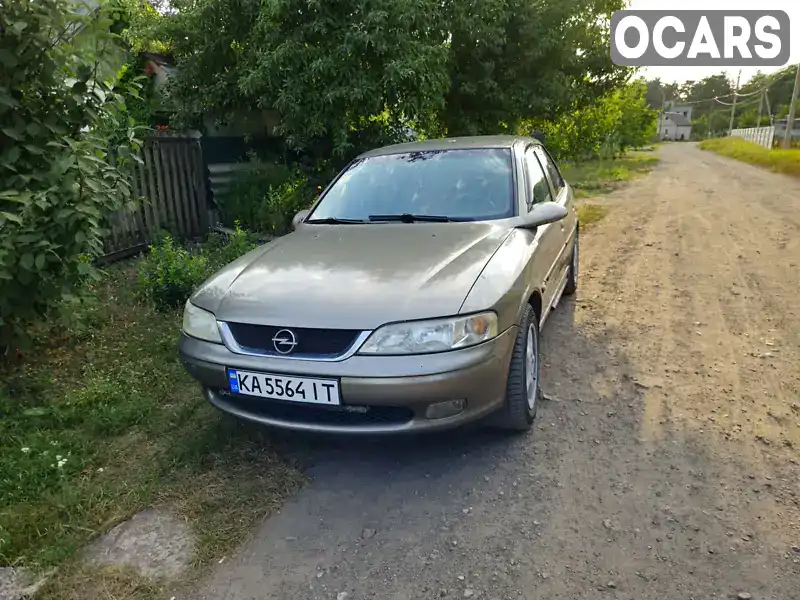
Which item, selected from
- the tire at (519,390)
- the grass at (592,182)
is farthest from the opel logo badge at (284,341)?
the grass at (592,182)

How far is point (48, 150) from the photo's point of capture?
11.2 ft

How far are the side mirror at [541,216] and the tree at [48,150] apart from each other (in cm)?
253

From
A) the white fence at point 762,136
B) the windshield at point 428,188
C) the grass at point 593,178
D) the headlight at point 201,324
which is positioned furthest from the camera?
the white fence at point 762,136

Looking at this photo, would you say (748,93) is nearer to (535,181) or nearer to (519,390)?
(535,181)

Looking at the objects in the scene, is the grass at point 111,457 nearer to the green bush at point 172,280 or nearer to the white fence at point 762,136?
the green bush at point 172,280

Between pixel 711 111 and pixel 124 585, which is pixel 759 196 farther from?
pixel 711 111

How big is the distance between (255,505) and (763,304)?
4782mm

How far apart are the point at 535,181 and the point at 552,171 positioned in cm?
Answer: 104

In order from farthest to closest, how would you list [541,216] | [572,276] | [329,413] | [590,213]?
1. [590,213]
2. [572,276]
3. [541,216]
4. [329,413]

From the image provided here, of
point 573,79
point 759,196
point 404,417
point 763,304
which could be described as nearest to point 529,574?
point 404,417

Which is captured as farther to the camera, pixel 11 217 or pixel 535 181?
pixel 535 181

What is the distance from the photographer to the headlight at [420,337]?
2541mm

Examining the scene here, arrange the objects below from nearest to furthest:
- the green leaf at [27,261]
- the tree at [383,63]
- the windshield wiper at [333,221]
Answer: the green leaf at [27,261] → the windshield wiper at [333,221] → the tree at [383,63]

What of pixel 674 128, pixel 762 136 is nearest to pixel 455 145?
pixel 762 136
